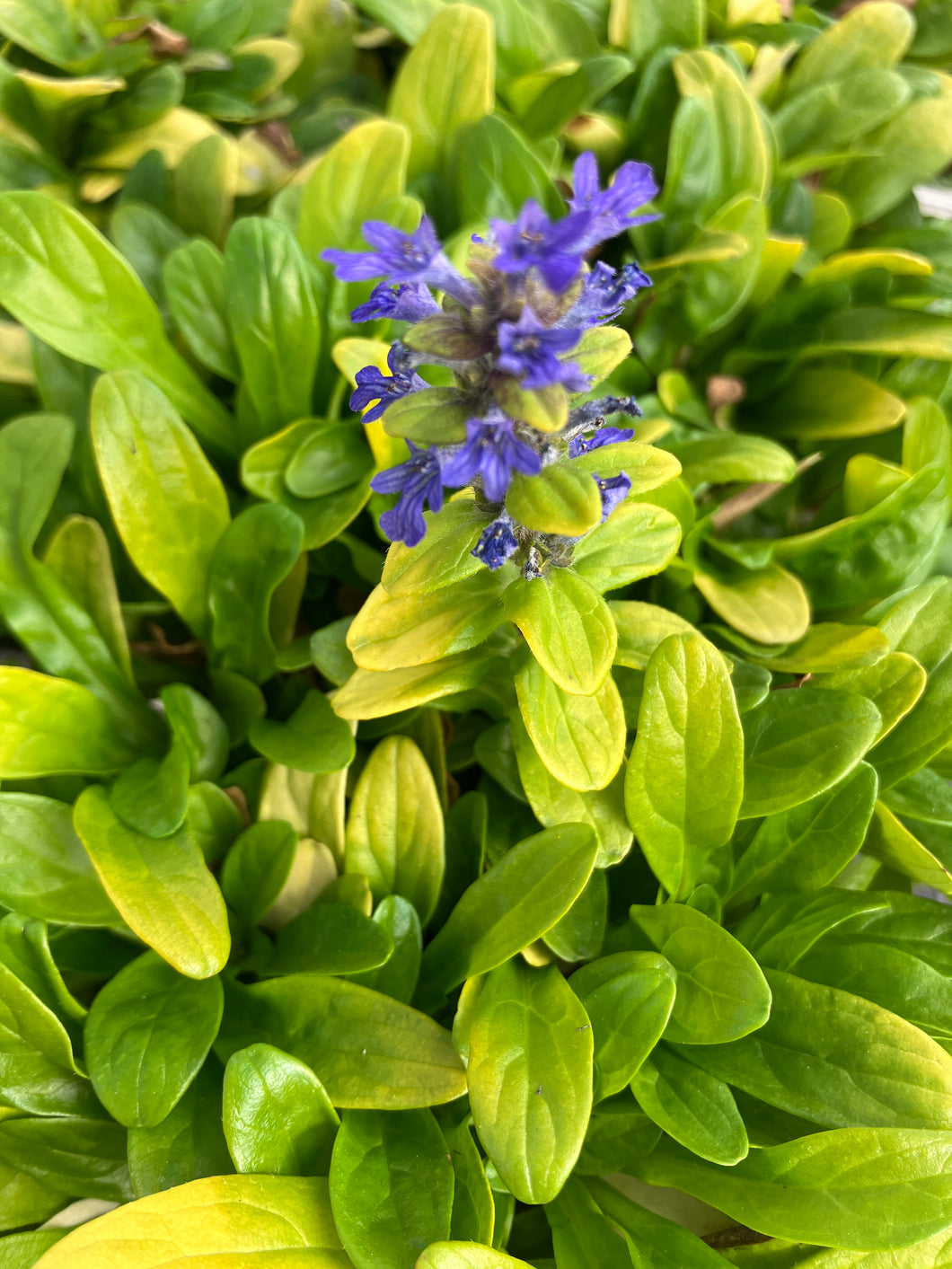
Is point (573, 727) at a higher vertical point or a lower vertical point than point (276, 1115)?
higher

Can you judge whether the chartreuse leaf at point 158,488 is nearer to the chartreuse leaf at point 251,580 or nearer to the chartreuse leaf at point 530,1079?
the chartreuse leaf at point 251,580

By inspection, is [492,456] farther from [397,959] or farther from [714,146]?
[714,146]

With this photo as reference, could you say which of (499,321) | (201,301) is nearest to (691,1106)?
(499,321)

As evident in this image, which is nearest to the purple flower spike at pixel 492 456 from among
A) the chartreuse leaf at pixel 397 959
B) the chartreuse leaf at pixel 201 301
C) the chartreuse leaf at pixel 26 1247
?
the chartreuse leaf at pixel 397 959

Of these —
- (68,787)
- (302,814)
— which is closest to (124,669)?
(68,787)

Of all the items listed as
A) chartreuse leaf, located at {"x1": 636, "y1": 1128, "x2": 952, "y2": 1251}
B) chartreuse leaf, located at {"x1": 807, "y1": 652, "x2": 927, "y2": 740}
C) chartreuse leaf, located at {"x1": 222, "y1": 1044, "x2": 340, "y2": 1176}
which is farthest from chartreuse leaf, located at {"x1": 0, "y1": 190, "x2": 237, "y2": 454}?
chartreuse leaf, located at {"x1": 636, "y1": 1128, "x2": 952, "y2": 1251}

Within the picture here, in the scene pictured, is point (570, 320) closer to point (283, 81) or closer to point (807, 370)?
point (807, 370)

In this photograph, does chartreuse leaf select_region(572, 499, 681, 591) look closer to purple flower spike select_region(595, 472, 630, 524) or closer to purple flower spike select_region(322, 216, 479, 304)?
purple flower spike select_region(595, 472, 630, 524)

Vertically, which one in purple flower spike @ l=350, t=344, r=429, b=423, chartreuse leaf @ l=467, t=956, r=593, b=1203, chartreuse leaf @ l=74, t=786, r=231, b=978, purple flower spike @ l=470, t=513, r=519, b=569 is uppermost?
purple flower spike @ l=350, t=344, r=429, b=423
